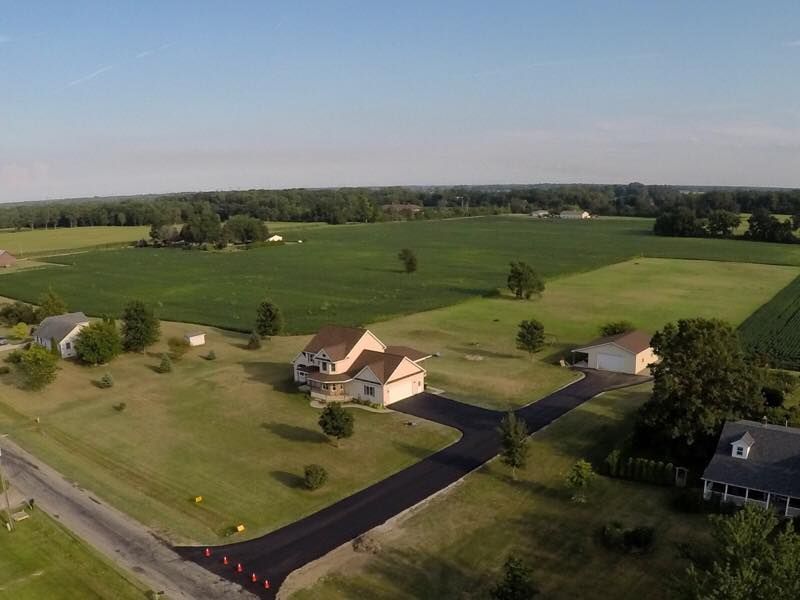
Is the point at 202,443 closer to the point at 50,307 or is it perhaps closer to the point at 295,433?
the point at 295,433

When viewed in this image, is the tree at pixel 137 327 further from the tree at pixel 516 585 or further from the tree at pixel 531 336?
the tree at pixel 516 585

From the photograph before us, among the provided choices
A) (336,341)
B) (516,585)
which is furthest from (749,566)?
(336,341)

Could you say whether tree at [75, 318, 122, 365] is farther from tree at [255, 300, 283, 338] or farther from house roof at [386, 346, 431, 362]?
house roof at [386, 346, 431, 362]

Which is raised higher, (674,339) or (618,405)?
(674,339)

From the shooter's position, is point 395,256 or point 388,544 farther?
point 395,256

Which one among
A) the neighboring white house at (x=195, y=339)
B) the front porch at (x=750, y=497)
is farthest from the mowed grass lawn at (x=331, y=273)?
the front porch at (x=750, y=497)

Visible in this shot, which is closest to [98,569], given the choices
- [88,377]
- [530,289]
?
[88,377]

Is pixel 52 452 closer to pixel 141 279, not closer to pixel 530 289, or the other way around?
pixel 530 289
